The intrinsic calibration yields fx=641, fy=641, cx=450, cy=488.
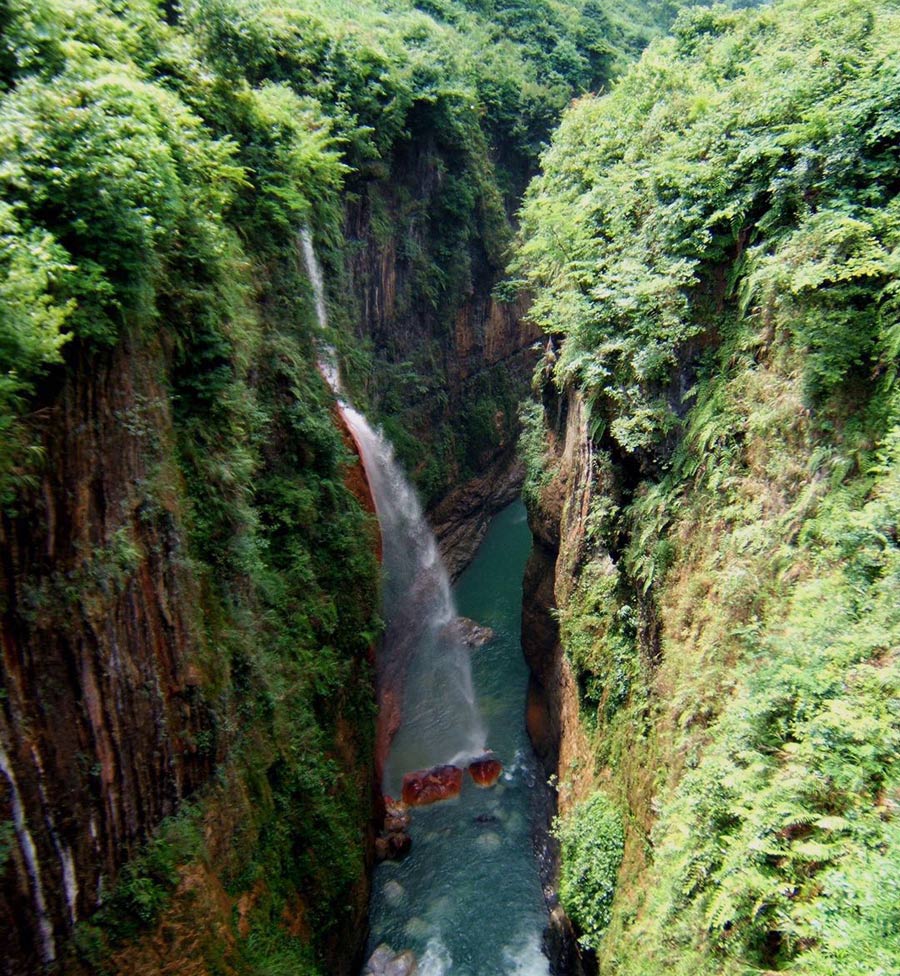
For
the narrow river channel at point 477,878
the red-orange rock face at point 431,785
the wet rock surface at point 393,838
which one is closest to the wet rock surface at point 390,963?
the narrow river channel at point 477,878

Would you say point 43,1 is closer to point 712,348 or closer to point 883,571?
point 712,348

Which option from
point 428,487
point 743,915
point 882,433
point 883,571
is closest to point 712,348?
point 882,433

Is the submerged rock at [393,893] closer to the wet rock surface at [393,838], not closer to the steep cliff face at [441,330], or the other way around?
the wet rock surface at [393,838]

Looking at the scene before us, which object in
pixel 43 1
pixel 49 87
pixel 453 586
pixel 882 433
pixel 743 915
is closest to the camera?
pixel 743 915

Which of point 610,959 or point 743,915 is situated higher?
point 743,915

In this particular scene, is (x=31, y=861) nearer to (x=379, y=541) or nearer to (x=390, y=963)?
(x=390, y=963)

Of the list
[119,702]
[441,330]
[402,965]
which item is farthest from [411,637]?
[119,702]
